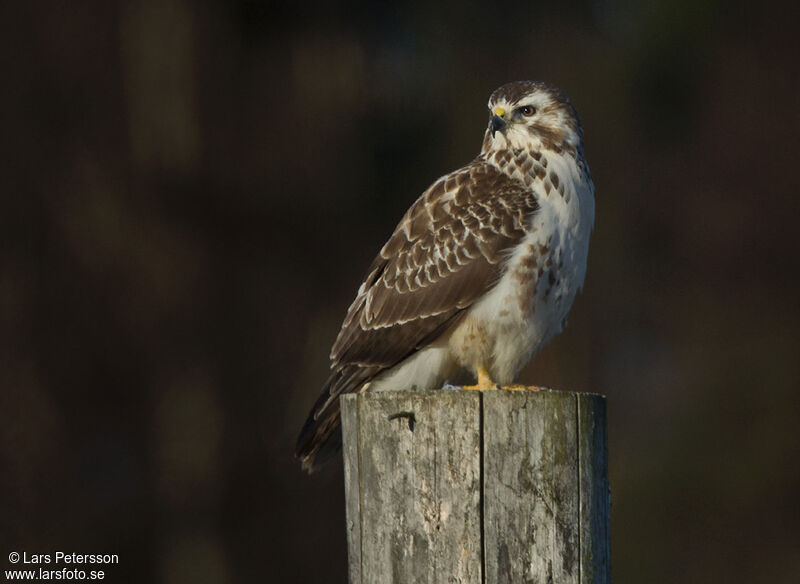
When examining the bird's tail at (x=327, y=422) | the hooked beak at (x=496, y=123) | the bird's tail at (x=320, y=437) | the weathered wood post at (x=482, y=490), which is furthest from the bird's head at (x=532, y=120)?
the weathered wood post at (x=482, y=490)

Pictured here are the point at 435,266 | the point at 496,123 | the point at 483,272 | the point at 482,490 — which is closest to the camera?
the point at 482,490

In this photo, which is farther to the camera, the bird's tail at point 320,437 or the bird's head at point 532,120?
the bird's head at point 532,120

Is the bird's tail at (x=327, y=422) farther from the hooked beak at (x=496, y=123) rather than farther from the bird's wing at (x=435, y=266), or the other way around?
the hooked beak at (x=496, y=123)

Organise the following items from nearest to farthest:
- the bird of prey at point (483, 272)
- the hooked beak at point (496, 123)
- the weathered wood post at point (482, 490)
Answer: the weathered wood post at point (482, 490) < the bird of prey at point (483, 272) < the hooked beak at point (496, 123)

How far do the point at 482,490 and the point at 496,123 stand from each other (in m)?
2.02

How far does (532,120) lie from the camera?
4.84 m

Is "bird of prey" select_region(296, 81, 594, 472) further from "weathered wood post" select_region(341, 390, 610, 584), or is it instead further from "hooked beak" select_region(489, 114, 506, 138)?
"weathered wood post" select_region(341, 390, 610, 584)

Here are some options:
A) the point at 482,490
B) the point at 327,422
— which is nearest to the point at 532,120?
the point at 327,422

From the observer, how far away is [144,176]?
32.9 feet

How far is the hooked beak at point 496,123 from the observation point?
15.7 ft

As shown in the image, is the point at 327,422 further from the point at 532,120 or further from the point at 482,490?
the point at 482,490

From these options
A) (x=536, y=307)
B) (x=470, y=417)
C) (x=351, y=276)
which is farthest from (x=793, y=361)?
(x=470, y=417)

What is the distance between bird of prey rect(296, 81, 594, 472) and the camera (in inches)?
179

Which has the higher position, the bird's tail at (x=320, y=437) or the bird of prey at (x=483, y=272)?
the bird of prey at (x=483, y=272)
